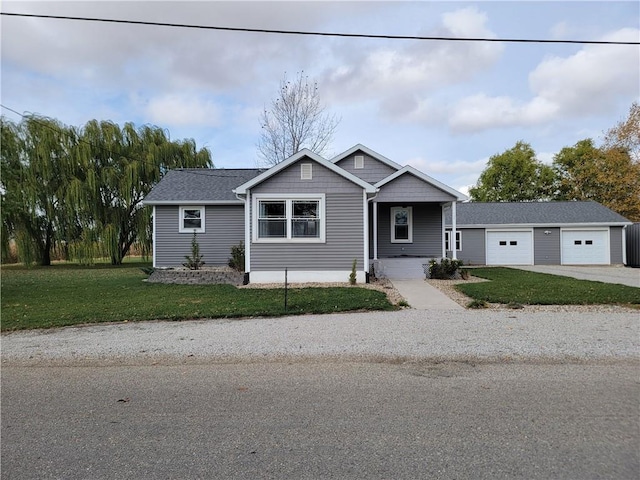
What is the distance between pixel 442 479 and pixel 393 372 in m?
2.23

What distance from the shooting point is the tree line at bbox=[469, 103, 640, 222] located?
1153 inches

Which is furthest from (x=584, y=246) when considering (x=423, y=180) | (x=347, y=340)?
(x=347, y=340)

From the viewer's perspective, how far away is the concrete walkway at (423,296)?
9344 mm

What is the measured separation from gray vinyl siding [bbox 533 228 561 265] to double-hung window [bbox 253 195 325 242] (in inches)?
603

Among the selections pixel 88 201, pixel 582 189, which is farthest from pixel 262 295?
pixel 582 189

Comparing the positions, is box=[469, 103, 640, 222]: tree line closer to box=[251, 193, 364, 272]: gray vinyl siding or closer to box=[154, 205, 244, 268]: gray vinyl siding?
box=[251, 193, 364, 272]: gray vinyl siding

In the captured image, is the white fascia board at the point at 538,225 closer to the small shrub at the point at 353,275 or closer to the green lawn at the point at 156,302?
the small shrub at the point at 353,275

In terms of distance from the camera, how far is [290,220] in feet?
44.1

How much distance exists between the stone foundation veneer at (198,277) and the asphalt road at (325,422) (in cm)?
900

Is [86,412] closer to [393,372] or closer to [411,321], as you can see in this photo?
[393,372]

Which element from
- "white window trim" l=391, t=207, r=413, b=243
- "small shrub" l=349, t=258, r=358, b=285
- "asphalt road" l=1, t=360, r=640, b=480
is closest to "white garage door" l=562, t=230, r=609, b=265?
"white window trim" l=391, t=207, r=413, b=243

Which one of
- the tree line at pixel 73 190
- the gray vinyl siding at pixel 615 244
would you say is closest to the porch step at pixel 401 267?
the gray vinyl siding at pixel 615 244

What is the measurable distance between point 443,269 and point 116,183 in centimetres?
1826

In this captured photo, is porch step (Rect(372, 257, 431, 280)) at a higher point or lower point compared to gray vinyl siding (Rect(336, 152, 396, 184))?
lower
